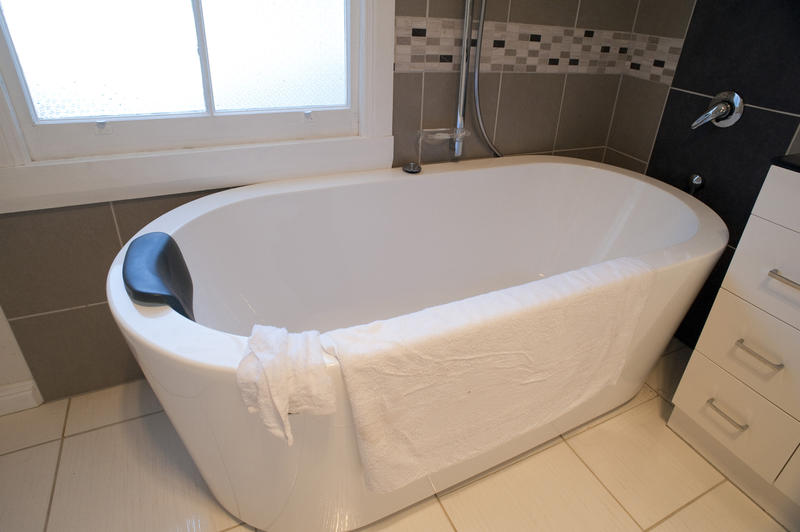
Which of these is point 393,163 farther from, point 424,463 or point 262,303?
point 424,463

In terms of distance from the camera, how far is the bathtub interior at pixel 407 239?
54.6 inches

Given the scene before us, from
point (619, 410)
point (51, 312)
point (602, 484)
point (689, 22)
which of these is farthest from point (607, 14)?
point (51, 312)

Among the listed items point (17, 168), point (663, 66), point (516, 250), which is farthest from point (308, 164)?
point (663, 66)

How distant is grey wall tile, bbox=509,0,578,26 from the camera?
1.66m

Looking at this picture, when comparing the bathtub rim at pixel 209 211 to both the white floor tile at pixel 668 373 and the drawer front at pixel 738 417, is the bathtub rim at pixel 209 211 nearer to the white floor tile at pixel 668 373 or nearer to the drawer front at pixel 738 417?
the drawer front at pixel 738 417

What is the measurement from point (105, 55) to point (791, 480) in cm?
207

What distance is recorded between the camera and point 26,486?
1.22 metres

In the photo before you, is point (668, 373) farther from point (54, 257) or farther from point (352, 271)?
point (54, 257)

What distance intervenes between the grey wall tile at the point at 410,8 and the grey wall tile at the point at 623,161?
112cm

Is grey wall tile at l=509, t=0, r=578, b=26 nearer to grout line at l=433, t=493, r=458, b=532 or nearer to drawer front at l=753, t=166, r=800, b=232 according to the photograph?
drawer front at l=753, t=166, r=800, b=232

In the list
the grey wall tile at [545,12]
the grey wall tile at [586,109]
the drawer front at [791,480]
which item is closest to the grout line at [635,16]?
the grey wall tile at [586,109]

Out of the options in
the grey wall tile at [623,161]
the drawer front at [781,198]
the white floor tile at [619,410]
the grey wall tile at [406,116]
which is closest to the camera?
the drawer front at [781,198]

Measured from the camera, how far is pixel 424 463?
994 mm

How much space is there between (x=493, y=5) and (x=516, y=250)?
2.95ft
